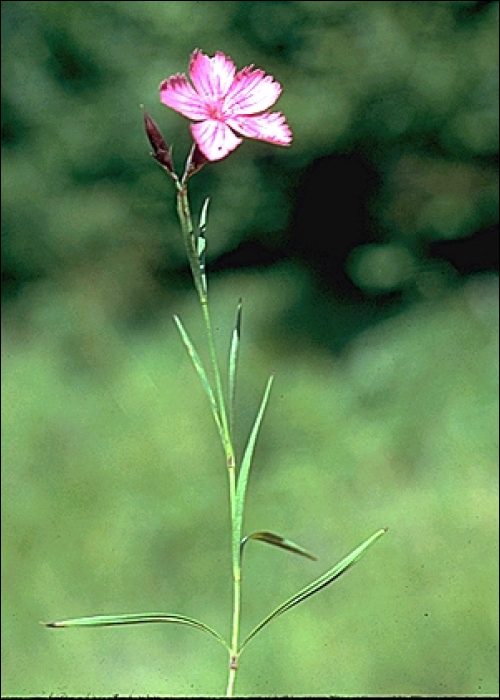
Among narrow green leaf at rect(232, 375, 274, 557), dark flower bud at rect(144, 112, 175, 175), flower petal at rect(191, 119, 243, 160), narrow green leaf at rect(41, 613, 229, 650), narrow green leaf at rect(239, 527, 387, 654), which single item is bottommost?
narrow green leaf at rect(41, 613, 229, 650)

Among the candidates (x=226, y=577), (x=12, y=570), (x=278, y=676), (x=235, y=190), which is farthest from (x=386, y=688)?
(x=235, y=190)

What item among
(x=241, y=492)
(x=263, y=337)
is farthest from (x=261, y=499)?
(x=241, y=492)

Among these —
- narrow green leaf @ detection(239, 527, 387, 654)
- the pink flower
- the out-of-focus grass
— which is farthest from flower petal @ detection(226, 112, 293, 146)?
the out-of-focus grass

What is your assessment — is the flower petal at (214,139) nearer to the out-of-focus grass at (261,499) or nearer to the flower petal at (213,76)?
the flower petal at (213,76)

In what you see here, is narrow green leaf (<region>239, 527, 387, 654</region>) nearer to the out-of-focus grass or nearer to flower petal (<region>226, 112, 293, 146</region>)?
flower petal (<region>226, 112, 293, 146</region>)

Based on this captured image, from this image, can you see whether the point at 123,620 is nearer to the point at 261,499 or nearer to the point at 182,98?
the point at 182,98

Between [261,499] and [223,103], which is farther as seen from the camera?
[261,499]

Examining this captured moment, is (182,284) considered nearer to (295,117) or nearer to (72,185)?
(72,185)
